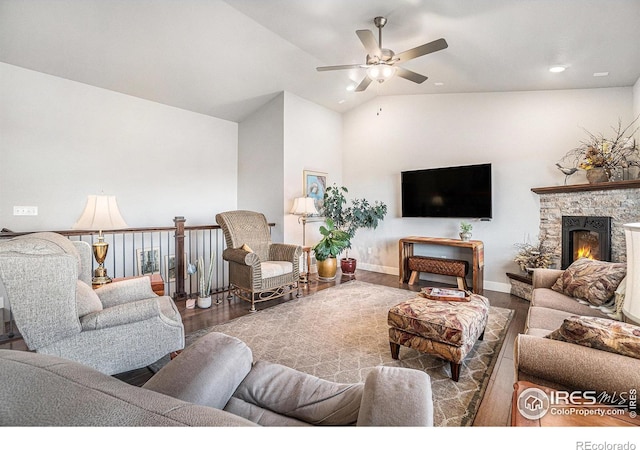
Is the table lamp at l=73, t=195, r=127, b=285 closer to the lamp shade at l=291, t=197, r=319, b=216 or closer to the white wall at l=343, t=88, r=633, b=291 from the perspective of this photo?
the lamp shade at l=291, t=197, r=319, b=216

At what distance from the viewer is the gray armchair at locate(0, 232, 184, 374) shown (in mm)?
1578

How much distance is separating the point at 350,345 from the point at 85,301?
6.69 feet

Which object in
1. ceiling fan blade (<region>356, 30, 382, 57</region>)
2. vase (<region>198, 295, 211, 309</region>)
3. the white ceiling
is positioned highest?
the white ceiling

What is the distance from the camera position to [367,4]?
2807 millimetres

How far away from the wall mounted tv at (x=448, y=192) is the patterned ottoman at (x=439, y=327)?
2.39 m

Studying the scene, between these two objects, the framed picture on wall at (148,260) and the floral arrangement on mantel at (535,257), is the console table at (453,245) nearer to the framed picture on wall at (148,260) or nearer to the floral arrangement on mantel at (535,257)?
the floral arrangement on mantel at (535,257)

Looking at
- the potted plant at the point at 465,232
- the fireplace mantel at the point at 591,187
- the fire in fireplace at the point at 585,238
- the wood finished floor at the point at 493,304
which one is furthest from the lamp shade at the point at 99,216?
the fire in fireplace at the point at 585,238

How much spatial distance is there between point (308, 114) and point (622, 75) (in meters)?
4.24

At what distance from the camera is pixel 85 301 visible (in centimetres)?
186

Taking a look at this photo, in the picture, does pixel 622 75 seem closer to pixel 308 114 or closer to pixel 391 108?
pixel 391 108

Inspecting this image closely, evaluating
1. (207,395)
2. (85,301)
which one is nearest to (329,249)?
(85,301)

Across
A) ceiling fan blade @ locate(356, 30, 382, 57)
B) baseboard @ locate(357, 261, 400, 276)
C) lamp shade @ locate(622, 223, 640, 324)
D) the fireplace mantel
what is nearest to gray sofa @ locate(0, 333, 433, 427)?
lamp shade @ locate(622, 223, 640, 324)

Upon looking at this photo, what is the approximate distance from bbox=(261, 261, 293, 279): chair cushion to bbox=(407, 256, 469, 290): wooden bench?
7.12 feet

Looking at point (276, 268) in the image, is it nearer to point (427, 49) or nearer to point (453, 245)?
point (453, 245)
